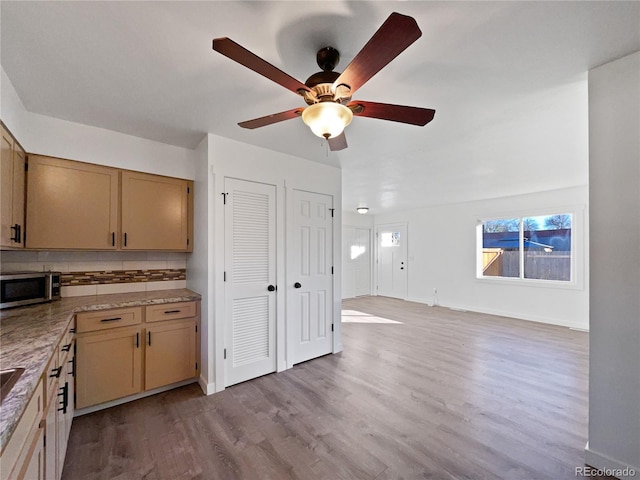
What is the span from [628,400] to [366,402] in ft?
5.56

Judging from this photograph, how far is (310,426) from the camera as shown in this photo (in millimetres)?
2164

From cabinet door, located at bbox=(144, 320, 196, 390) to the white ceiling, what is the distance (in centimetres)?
183

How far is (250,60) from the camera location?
120 centimetres

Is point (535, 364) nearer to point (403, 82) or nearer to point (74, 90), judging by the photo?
point (403, 82)

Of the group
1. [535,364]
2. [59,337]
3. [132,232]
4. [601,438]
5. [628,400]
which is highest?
[132,232]

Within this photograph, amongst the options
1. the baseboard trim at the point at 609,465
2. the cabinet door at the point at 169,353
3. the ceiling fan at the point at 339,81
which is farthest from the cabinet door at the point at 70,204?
the baseboard trim at the point at 609,465

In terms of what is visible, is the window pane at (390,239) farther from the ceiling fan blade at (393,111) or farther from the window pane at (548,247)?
the ceiling fan blade at (393,111)

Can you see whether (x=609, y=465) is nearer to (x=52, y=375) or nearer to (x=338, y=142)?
(x=338, y=142)

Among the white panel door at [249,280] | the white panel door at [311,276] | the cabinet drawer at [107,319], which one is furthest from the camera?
the white panel door at [311,276]

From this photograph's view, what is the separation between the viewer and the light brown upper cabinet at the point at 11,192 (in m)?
1.83

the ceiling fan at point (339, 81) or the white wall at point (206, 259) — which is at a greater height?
the ceiling fan at point (339, 81)

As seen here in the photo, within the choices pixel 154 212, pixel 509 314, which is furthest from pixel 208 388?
pixel 509 314

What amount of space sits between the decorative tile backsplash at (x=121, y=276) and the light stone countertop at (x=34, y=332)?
159 mm

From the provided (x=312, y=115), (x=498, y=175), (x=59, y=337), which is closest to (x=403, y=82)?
(x=312, y=115)
